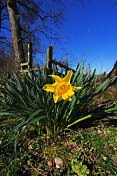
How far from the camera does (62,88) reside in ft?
2.60

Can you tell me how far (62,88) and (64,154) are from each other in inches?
26.9

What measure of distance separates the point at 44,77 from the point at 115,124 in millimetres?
1188

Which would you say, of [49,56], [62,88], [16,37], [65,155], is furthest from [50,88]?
[16,37]

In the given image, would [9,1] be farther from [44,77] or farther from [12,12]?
[44,77]

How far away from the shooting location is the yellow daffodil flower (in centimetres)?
75

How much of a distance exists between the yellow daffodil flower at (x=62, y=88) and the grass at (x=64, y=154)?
44 centimetres

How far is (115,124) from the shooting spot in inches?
52.2

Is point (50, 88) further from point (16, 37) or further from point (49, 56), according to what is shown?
point (16, 37)

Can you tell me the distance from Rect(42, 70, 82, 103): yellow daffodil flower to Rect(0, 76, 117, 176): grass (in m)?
0.44

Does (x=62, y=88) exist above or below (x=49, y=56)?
below

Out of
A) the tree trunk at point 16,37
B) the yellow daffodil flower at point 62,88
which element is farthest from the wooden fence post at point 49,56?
the yellow daffodil flower at point 62,88

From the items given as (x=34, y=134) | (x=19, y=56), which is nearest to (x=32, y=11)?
(x=19, y=56)

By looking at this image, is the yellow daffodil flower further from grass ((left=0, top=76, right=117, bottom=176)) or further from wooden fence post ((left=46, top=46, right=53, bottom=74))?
wooden fence post ((left=46, top=46, right=53, bottom=74))

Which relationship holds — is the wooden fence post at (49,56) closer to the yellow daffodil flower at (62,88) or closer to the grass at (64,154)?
the grass at (64,154)
